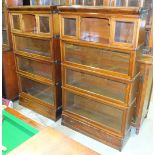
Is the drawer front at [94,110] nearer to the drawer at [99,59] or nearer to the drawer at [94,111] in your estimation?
the drawer at [94,111]

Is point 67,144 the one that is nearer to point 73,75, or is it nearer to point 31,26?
point 73,75

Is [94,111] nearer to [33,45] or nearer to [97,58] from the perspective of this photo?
[97,58]

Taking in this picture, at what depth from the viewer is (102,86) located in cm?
209

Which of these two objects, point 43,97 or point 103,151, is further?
point 43,97

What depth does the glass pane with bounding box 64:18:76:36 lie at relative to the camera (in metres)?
1.94

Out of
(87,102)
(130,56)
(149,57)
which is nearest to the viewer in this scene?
(130,56)

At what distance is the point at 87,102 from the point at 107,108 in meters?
0.27

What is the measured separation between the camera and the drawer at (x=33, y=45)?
2.29 metres

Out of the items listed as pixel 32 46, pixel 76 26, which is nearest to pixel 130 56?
pixel 76 26

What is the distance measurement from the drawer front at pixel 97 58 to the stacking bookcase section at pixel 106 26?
0.14 m

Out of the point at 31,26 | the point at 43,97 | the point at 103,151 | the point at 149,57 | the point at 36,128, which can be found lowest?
the point at 103,151

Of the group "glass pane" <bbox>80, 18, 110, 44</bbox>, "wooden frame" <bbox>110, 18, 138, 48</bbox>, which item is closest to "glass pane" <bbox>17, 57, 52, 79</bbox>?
"glass pane" <bbox>80, 18, 110, 44</bbox>

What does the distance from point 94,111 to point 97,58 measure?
705 mm

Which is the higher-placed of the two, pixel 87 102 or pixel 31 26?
pixel 31 26
